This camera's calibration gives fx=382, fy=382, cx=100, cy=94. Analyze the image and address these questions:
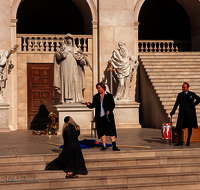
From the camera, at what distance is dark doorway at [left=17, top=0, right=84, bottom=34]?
24328 mm

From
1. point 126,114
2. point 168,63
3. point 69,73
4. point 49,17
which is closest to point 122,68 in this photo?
point 126,114

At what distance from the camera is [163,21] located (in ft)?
81.9

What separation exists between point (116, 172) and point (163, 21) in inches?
718

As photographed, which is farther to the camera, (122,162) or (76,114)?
(76,114)

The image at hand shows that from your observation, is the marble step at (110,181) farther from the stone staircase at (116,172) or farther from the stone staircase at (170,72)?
the stone staircase at (170,72)

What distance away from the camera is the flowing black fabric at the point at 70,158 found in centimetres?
785

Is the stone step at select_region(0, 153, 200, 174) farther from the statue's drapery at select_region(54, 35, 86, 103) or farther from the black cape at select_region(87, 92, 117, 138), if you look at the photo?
the statue's drapery at select_region(54, 35, 86, 103)

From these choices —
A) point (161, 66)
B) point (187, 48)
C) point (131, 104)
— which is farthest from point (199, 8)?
point (131, 104)

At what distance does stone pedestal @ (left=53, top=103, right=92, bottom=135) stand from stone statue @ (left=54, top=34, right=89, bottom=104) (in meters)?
0.27

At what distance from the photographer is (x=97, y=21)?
1861 cm

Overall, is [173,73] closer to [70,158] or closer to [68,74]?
[68,74]

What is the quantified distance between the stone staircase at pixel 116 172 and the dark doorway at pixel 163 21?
1644cm

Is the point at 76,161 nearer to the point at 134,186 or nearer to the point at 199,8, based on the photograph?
the point at 134,186

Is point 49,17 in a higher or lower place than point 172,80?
higher
